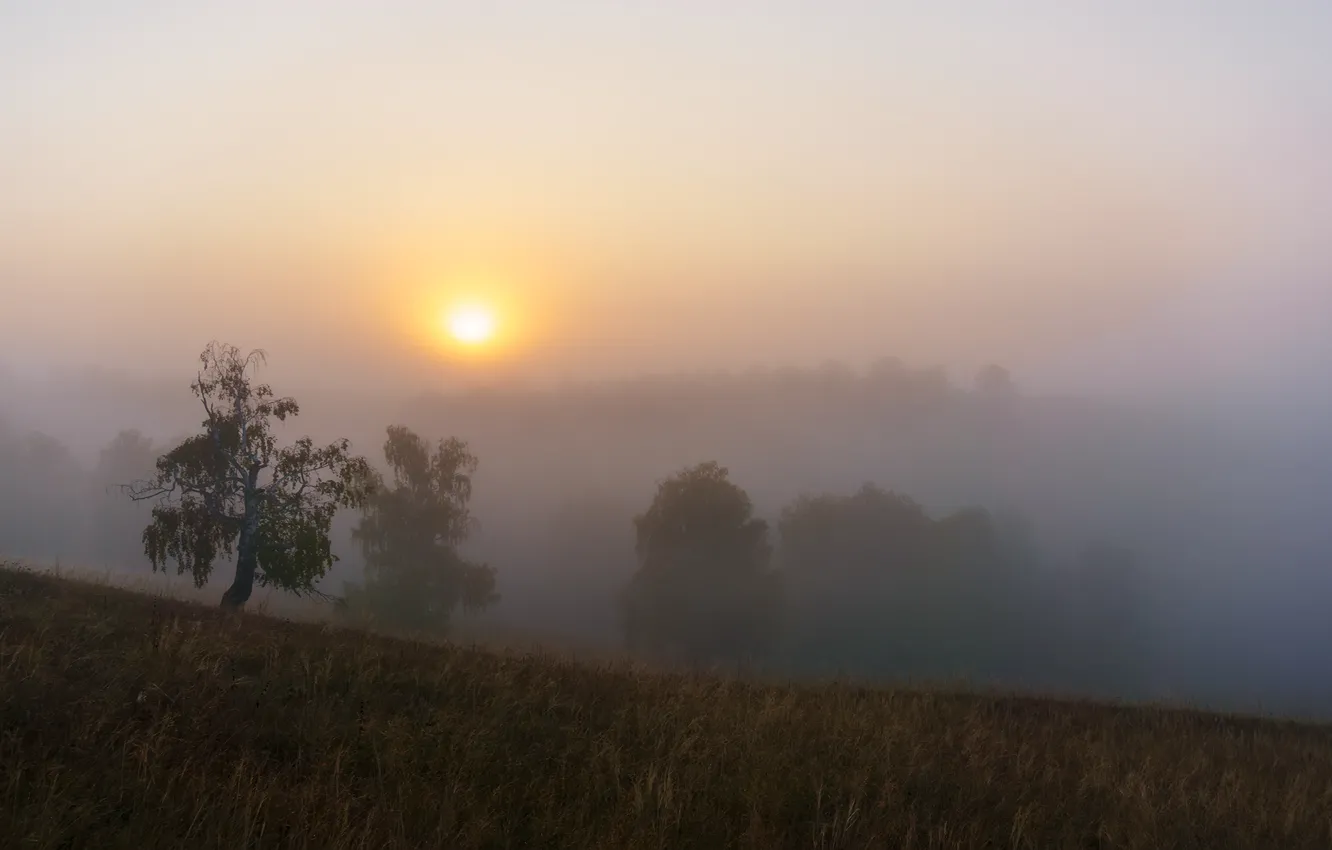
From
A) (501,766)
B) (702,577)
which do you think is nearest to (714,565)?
(702,577)

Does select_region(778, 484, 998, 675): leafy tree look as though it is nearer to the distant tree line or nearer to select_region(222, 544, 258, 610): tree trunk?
the distant tree line

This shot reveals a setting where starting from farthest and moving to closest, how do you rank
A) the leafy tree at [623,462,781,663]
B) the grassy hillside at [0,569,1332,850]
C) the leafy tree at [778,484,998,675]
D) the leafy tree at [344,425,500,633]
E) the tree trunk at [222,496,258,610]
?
the leafy tree at [778,484,998,675] → the leafy tree at [344,425,500,633] → the leafy tree at [623,462,781,663] → the tree trunk at [222,496,258,610] → the grassy hillside at [0,569,1332,850]

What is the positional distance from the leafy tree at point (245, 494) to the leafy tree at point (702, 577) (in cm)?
2541

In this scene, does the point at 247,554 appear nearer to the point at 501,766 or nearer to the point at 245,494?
the point at 245,494

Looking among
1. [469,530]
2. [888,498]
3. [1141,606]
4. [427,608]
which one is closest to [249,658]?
[427,608]

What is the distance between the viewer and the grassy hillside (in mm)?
5617

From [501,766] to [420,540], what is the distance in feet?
137

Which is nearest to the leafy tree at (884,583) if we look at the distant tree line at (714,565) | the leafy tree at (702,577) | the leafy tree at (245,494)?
the distant tree line at (714,565)

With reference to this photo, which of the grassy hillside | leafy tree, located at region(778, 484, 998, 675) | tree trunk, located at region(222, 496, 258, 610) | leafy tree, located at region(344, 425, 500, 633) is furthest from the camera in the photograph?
leafy tree, located at region(778, 484, 998, 675)

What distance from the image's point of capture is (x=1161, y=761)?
33.6ft

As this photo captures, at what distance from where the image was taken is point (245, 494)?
838 inches

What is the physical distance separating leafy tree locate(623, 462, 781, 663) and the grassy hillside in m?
32.4

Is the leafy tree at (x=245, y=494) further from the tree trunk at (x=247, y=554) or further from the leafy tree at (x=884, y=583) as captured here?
the leafy tree at (x=884, y=583)

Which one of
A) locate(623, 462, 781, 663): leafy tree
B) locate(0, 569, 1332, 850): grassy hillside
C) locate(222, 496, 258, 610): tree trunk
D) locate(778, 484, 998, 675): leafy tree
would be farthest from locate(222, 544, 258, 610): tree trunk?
locate(778, 484, 998, 675): leafy tree
